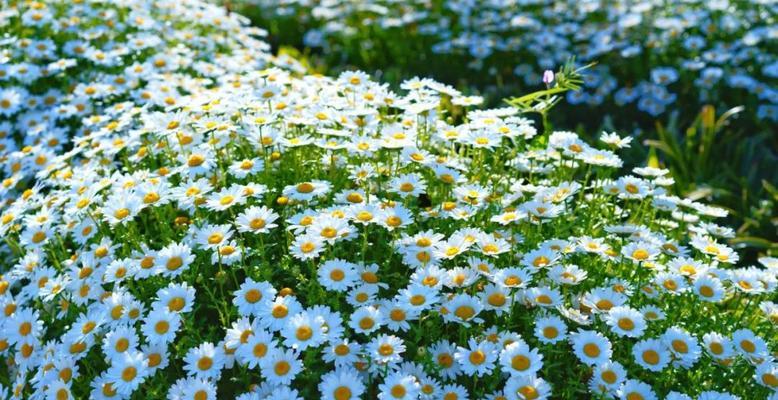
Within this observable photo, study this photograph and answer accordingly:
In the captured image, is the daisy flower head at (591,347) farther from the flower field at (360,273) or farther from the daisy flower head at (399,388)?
the daisy flower head at (399,388)

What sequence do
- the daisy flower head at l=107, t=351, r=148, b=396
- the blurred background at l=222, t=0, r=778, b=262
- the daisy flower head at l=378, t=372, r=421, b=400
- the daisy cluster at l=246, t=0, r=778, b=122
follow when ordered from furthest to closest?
the daisy cluster at l=246, t=0, r=778, b=122 → the blurred background at l=222, t=0, r=778, b=262 → the daisy flower head at l=107, t=351, r=148, b=396 → the daisy flower head at l=378, t=372, r=421, b=400

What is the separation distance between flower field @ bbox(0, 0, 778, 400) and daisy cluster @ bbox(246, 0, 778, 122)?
248cm

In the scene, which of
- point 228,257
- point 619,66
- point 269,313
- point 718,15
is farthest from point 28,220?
point 718,15

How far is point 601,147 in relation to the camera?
3266 mm

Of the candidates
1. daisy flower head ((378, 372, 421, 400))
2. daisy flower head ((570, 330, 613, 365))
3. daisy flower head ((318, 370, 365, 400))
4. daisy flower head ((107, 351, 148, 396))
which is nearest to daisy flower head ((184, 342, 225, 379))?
daisy flower head ((107, 351, 148, 396))

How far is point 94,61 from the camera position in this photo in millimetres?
4246

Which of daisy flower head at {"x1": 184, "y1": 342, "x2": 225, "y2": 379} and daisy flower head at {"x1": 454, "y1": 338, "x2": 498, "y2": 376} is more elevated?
daisy flower head at {"x1": 454, "y1": 338, "x2": 498, "y2": 376}

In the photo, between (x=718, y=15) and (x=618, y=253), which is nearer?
(x=618, y=253)

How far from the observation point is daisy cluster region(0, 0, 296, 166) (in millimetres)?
3955

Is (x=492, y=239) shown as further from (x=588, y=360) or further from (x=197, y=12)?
(x=197, y=12)

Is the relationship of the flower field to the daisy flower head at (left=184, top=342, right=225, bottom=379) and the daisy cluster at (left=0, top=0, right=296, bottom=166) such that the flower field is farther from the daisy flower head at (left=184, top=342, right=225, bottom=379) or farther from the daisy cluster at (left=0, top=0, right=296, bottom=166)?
the daisy cluster at (left=0, top=0, right=296, bottom=166)

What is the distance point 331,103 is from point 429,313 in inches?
44.7

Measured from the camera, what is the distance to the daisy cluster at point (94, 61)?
3955mm

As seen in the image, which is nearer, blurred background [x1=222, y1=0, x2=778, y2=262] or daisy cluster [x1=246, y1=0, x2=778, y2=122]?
blurred background [x1=222, y1=0, x2=778, y2=262]
